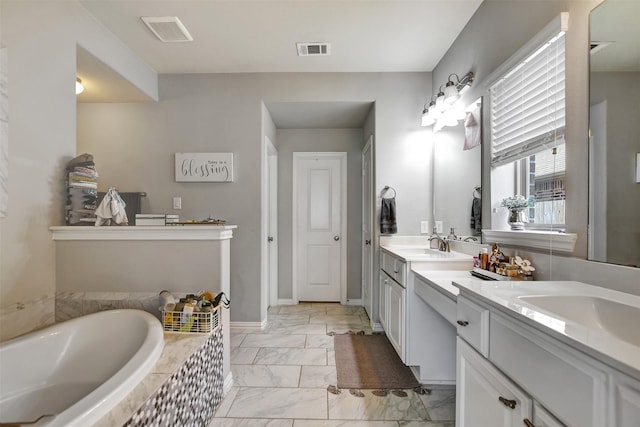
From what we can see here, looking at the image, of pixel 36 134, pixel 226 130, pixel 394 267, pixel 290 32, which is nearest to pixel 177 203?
pixel 226 130

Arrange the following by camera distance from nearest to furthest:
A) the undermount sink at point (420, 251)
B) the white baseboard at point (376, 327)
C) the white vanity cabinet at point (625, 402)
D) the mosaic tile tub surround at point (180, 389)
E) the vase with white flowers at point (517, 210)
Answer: the white vanity cabinet at point (625, 402), the mosaic tile tub surround at point (180, 389), the vase with white flowers at point (517, 210), the undermount sink at point (420, 251), the white baseboard at point (376, 327)

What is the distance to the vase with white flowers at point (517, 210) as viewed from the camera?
1.49m

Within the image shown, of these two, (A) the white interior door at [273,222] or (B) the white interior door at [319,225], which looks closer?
(A) the white interior door at [273,222]

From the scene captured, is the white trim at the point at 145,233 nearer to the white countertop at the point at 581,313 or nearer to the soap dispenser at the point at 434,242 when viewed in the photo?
the white countertop at the point at 581,313

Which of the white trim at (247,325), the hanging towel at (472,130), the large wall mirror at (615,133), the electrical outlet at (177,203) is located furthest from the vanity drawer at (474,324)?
the electrical outlet at (177,203)

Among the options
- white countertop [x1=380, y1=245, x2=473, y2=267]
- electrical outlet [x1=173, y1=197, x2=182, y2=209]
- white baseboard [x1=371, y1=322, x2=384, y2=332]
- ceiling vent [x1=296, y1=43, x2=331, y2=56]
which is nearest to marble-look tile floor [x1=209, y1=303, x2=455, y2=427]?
white baseboard [x1=371, y1=322, x2=384, y2=332]

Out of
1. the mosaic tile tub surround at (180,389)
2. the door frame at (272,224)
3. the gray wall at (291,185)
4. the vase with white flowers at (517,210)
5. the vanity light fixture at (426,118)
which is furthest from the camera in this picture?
the gray wall at (291,185)

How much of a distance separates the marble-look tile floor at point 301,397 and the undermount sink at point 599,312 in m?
1.07

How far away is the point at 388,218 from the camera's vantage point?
8.96 ft

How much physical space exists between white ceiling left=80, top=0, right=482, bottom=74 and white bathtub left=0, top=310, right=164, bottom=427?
6.79 feet

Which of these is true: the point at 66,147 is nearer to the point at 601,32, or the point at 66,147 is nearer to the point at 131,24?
the point at 131,24

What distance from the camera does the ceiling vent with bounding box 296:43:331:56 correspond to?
7.85ft

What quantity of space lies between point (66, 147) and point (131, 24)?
1092 mm

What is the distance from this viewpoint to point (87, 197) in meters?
1.85
